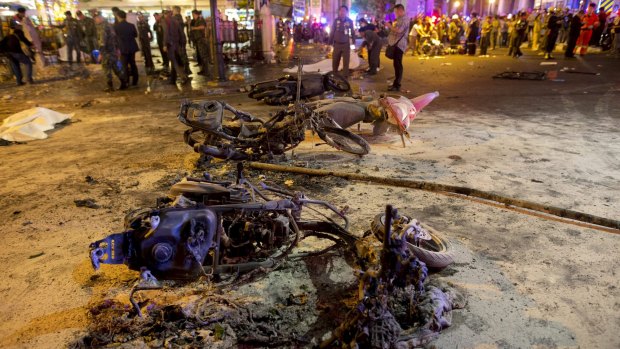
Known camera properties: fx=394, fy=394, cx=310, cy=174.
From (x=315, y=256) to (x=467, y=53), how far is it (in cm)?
2330

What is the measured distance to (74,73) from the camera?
16156 mm

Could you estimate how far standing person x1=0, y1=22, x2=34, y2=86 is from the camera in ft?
41.7

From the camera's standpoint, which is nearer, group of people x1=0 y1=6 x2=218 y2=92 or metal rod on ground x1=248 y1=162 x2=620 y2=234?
metal rod on ground x1=248 y1=162 x2=620 y2=234

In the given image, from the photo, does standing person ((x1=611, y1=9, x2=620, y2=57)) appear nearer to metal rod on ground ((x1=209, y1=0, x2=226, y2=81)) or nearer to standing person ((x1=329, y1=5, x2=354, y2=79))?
standing person ((x1=329, y1=5, x2=354, y2=79))

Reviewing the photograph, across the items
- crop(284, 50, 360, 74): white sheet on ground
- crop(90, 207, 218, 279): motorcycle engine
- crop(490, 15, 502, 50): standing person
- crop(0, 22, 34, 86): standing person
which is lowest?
crop(90, 207, 218, 279): motorcycle engine

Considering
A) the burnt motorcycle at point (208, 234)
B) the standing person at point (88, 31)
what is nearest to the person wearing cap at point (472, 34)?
the standing person at point (88, 31)

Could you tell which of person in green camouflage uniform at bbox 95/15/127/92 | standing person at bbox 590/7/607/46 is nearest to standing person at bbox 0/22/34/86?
person in green camouflage uniform at bbox 95/15/127/92

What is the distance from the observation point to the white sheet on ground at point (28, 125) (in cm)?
744

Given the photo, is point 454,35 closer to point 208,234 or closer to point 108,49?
point 108,49

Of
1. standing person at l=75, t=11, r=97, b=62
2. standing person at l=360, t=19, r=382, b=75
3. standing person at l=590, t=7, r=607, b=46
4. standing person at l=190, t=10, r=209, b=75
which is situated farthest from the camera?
standing person at l=590, t=7, r=607, b=46

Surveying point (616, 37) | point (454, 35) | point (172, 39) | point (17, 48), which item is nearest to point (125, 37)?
point (172, 39)

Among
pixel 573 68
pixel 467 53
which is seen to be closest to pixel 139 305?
pixel 573 68

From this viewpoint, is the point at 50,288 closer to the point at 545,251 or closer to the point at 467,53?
the point at 545,251

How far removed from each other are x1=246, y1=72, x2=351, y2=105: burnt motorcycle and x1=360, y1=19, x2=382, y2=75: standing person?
6.19 metres
